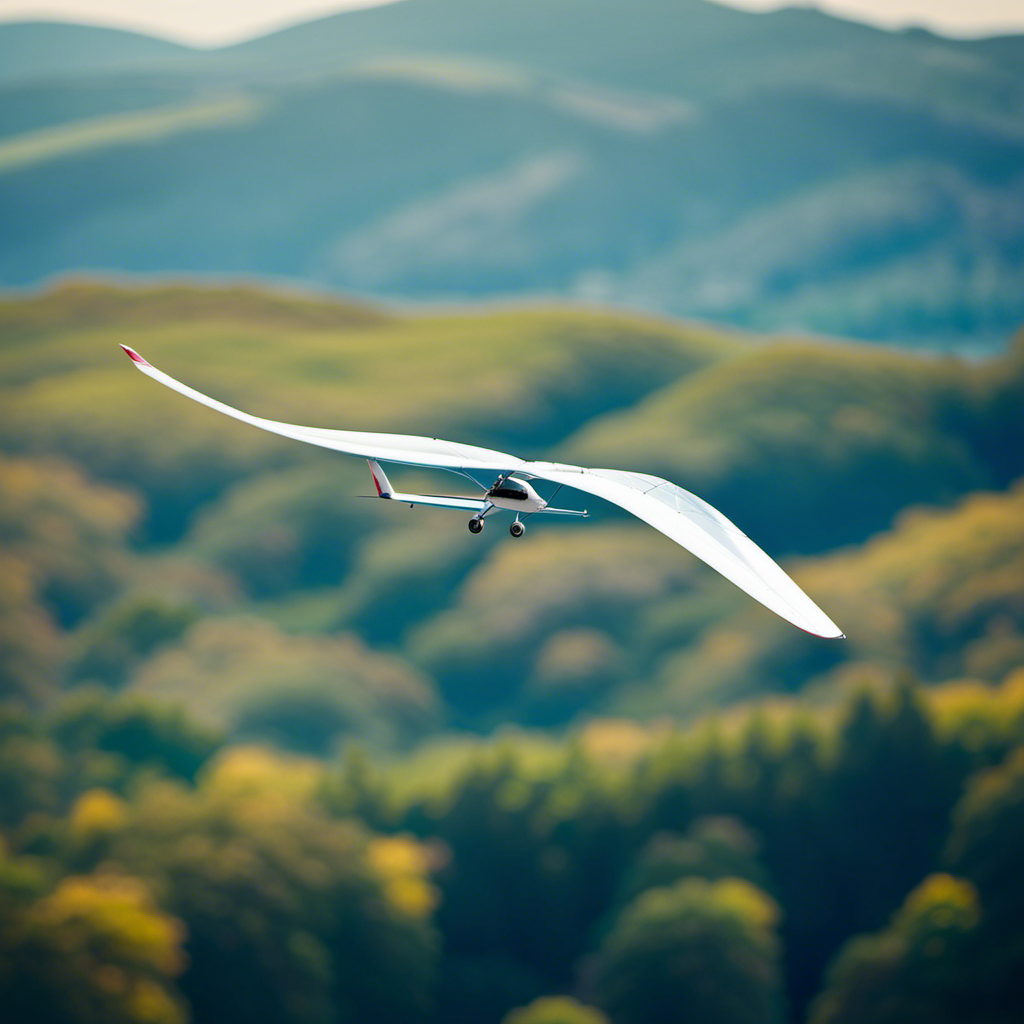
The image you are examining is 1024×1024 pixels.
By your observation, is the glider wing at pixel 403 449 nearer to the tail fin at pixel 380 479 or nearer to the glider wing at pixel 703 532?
the tail fin at pixel 380 479

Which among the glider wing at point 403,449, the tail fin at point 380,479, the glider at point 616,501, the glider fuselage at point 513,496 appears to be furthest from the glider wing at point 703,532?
the tail fin at point 380,479

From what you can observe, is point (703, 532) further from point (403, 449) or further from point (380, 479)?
point (380, 479)

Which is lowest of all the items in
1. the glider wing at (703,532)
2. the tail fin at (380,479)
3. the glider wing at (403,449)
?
the tail fin at (380,479)

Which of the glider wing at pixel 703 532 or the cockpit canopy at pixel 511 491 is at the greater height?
the glider wing at pixel 703 532

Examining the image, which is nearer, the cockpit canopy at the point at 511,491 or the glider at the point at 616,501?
the glider at the point at 616,501

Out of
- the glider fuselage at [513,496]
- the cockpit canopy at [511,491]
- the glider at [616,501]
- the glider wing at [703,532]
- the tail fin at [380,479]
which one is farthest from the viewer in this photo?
the tail fin at [380,479]

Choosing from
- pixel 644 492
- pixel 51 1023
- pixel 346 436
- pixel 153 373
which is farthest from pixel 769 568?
pixel 51 1023

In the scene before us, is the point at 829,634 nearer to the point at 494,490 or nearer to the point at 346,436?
the point at 494,490

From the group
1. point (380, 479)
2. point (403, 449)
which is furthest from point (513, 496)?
point (380, 479)
